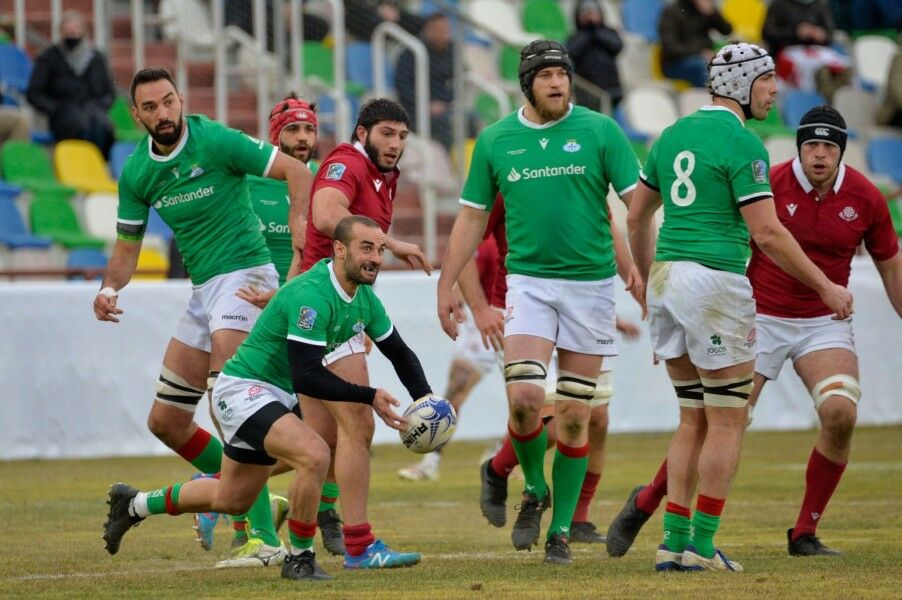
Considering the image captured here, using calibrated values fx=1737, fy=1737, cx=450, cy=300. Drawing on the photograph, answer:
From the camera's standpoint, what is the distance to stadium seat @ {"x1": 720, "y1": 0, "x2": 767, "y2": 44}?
26.6 m

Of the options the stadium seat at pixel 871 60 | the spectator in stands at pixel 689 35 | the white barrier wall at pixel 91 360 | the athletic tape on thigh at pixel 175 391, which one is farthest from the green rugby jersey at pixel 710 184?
the stadium seat at pixel 871 60

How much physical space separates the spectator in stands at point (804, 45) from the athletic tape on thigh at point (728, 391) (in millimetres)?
17013

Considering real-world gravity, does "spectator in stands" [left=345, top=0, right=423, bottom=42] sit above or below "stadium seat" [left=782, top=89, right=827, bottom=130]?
above

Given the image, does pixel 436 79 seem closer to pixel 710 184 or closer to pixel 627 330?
pixel 627 330

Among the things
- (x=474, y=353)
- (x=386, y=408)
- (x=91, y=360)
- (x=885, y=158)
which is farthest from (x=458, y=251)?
(x=885, y=158)

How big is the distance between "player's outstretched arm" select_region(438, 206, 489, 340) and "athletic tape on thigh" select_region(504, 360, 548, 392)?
1.29ft

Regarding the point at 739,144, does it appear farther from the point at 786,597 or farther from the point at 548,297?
the point at 786,597

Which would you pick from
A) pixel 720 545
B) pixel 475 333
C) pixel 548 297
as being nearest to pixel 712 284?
pixel 548 297

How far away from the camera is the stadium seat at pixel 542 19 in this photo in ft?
81.6

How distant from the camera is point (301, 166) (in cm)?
922

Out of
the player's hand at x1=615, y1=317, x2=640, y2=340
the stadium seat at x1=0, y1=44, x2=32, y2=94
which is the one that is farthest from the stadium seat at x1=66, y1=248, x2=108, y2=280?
the player's hand at x1=615, y1=317, x2=640, y2=340

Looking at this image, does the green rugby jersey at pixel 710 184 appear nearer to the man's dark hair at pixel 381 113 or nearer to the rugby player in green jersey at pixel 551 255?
the rugby player in green jersey at pixel 551 255

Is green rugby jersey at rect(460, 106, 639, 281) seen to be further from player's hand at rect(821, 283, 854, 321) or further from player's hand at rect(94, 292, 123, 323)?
player's hand at rect(94, 292, 123, 323)

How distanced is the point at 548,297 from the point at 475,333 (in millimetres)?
6240
